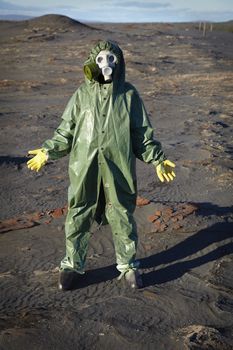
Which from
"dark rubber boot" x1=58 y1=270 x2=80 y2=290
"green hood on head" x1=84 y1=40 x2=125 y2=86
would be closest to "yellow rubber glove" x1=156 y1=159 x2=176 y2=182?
"green hood on head" x1=84 y1=40 x2=125 y2=86

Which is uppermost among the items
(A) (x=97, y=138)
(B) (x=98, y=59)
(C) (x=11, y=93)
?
(B) (x=98, y=59)

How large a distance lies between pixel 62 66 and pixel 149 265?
14.2 meters

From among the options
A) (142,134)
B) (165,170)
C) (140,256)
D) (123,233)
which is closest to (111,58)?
(142,134)

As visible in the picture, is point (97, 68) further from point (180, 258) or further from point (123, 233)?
point (180, 258)

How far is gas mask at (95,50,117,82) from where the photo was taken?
319 cm

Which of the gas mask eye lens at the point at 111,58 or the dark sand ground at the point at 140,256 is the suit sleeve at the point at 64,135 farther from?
the dark sand ground at the point at 140,256

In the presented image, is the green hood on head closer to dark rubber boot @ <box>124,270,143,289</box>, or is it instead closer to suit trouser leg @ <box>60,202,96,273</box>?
suit trouser leg @ <box>60,202,96,273</box>

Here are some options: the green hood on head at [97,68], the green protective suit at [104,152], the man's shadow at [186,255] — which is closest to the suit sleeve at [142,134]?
the green protective suit at [104,152]

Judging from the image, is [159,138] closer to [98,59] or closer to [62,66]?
[98,59]

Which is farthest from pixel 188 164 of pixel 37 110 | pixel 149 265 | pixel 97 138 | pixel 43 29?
pixel 43 29

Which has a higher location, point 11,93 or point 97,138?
point 97,138

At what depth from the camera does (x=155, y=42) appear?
1070 inches

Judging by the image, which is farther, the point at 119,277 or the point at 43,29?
the point at 43,29

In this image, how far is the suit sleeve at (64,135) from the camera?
3363mm
